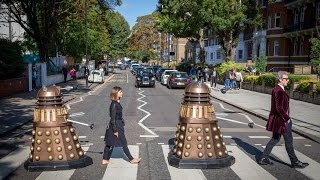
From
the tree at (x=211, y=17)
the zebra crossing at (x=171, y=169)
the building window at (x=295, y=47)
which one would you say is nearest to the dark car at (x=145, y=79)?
the tree at (x=211, y=17)

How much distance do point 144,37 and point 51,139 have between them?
345 feet

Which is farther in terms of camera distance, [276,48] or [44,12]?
[276,48]

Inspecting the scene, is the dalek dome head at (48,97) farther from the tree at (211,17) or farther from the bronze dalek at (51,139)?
the tree at (211,17)

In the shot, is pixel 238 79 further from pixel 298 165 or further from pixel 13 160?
pixel 13 160

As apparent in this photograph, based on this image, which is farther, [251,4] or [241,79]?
[251,4]

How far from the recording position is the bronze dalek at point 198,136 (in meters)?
8.02

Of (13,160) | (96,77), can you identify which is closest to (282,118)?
(13,160)

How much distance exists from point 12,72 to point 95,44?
98.5ft

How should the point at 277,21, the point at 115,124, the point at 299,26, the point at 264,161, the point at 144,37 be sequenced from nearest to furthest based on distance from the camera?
the point at 115,124, the point at 264,161, the point at 299,26, the point at 277,21, the point at 144,37

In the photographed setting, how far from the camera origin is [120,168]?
324 inches

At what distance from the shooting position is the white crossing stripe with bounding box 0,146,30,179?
8023mm

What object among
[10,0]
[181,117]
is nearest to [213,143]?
[181,117]

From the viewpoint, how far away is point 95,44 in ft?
186

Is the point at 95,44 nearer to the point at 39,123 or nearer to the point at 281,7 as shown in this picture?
the point at 281,7
